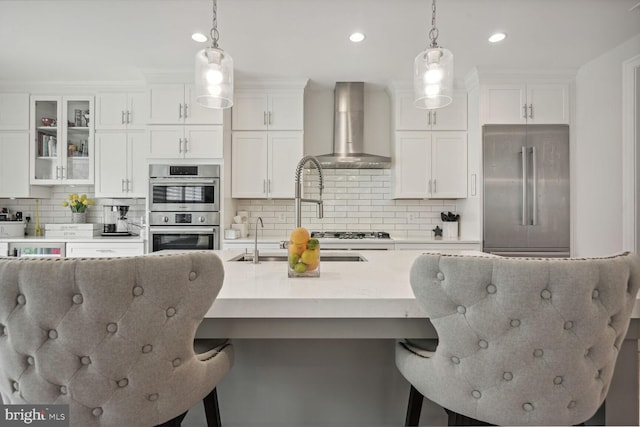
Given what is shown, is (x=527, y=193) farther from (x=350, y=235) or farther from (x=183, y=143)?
(x=183, y=143)

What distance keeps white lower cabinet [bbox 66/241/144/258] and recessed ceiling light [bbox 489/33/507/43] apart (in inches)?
145

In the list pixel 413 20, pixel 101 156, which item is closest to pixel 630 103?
pixel 413 20

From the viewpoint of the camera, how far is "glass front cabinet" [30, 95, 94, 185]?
352cm

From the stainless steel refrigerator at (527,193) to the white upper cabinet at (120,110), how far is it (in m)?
3.61

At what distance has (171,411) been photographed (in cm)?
81

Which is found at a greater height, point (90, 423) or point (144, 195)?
point (144, 195)

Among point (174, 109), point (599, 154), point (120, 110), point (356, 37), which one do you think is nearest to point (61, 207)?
point (120, 110)

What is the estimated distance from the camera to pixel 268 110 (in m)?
3.49

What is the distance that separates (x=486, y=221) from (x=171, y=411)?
10.3 feet

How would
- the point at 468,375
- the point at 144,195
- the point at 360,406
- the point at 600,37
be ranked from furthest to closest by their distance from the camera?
the point at 144,195
the point at 600,37
the point at 360,406
the point at 468,375

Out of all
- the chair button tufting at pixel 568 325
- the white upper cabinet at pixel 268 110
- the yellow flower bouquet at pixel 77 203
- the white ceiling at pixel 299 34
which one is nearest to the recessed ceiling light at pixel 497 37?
the white ceiling at pixel 299 34

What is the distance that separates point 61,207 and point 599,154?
565 cm

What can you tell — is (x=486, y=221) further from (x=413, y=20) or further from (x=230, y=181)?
(x=230, y=181)

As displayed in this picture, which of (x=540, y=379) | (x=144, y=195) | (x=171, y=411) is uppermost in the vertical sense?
(x=144, y=195)
